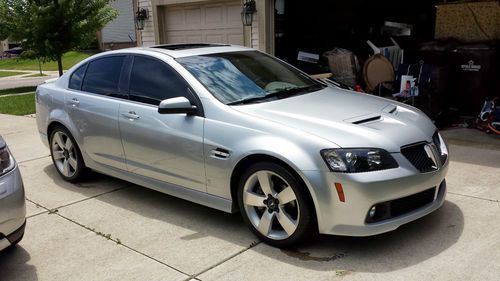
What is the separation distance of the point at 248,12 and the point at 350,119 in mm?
6823

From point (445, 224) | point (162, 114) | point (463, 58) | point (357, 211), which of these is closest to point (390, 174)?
point (357, 211)

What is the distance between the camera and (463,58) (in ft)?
24.7

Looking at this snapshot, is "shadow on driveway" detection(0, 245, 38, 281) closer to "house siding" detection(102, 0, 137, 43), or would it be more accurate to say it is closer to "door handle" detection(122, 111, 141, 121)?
"door handle" detection(122, 111, 141, 121)

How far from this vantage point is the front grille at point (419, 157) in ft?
11.1

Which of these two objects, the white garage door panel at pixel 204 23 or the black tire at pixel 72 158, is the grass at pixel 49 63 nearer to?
the white garage door panel at pixel 204 23

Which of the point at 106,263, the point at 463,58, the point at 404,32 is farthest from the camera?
the point at 404,32

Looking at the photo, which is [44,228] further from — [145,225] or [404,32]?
[404,32]

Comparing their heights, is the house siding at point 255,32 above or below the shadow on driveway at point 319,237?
above

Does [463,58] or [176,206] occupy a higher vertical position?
[463,58]

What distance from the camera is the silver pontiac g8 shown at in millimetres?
3260

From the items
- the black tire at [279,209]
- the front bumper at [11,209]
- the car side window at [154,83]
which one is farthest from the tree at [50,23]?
the black tire at [279,209]

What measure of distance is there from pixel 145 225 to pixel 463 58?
18.9 feet

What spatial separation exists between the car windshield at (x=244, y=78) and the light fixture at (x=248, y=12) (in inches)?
208

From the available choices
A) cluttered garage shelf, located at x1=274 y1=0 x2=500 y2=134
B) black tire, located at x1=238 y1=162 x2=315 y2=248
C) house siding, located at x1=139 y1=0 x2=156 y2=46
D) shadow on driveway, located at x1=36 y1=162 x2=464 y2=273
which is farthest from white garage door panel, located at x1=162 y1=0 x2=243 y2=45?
black tire, located at x1=238 y1=162 x2=315 y2=248
